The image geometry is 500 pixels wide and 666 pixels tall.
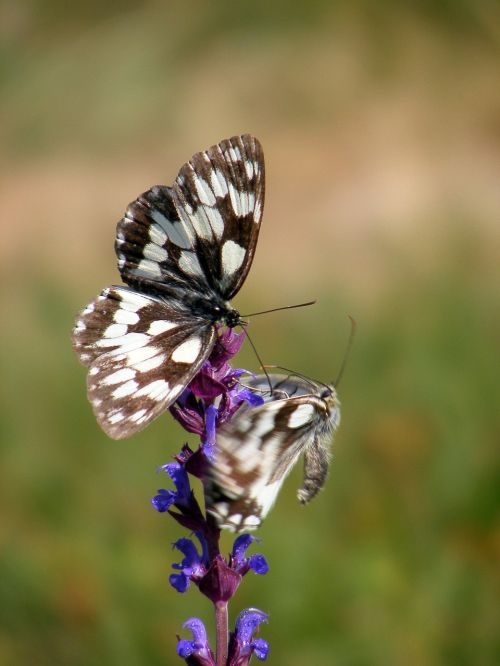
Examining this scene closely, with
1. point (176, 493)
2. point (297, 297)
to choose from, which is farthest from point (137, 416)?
point (297, 297)

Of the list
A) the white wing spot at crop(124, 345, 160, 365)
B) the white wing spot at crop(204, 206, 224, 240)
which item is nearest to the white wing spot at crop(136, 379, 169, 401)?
the white wing spot at crop(124, 345, 160, 365)

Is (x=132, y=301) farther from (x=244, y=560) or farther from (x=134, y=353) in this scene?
(x=244, y=560)

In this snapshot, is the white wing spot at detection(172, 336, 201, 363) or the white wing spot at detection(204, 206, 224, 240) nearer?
the white wing spot at detection(172, 336, 201, 363)

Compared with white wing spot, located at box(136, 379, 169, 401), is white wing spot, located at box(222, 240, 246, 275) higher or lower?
higher

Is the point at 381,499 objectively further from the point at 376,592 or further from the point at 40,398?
the point at 40,398

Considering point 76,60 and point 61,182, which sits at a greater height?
point 76,60

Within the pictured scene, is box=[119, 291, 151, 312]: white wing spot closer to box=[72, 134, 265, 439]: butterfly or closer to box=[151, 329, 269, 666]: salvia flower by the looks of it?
box=[72, 134, 265, 439]: butterfly

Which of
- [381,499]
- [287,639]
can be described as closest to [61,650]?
[287,639]
